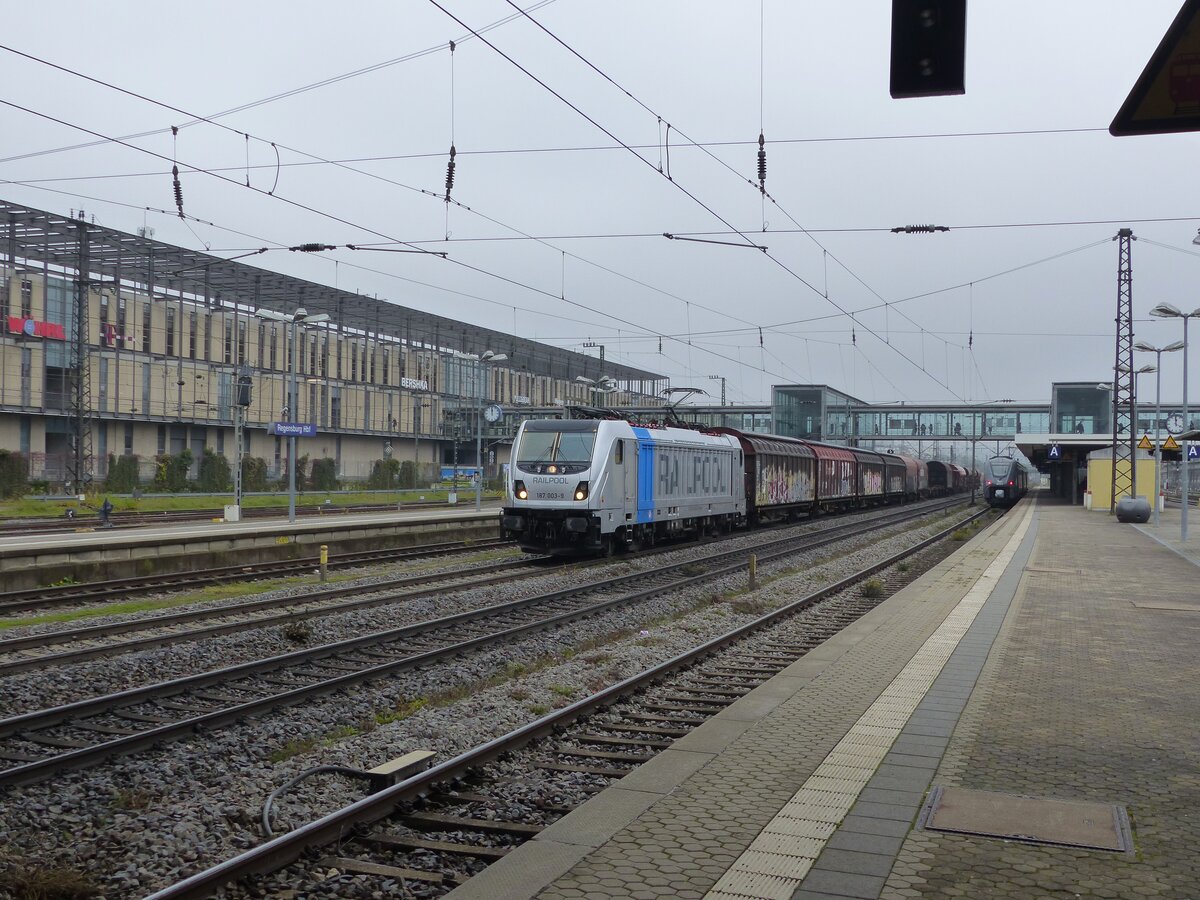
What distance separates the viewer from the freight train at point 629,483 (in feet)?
74.0

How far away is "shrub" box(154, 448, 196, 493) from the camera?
49406 mm

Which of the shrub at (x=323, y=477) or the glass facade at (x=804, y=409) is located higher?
the glass facade at (x=804, y=409)

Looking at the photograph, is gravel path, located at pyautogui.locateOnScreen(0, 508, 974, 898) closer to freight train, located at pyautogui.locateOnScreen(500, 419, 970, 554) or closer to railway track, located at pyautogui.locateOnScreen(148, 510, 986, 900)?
railway track, located at pyautogui.locateOnScreen(148, 510, 986, 900)

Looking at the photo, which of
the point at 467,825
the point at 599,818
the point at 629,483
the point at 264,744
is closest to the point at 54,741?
the point at 264,744

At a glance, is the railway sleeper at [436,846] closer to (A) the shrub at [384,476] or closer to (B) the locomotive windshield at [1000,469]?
(A) the shrub at [384,476]

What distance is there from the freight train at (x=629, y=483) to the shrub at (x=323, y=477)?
96.2ft

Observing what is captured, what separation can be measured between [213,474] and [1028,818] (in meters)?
49.8

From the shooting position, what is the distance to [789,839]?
569 cm

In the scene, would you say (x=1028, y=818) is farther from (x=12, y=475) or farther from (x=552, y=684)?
(x=12, y=475)

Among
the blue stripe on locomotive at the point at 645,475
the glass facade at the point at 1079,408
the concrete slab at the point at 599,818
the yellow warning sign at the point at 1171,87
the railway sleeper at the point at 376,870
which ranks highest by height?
the glass facade at the point at 1079,408

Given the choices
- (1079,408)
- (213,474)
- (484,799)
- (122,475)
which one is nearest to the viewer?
(484,799)

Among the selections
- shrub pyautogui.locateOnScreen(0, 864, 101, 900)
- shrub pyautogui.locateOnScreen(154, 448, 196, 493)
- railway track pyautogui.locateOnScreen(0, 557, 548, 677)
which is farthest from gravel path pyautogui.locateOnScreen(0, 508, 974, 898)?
shrub pyautogui.locateOnScreen(154, 448, 196, 493)

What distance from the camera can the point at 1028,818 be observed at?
6.10 meters

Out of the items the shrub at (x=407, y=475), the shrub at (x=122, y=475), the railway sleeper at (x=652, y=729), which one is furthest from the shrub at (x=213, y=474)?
the railway sleeper at (x=652, y=729)
